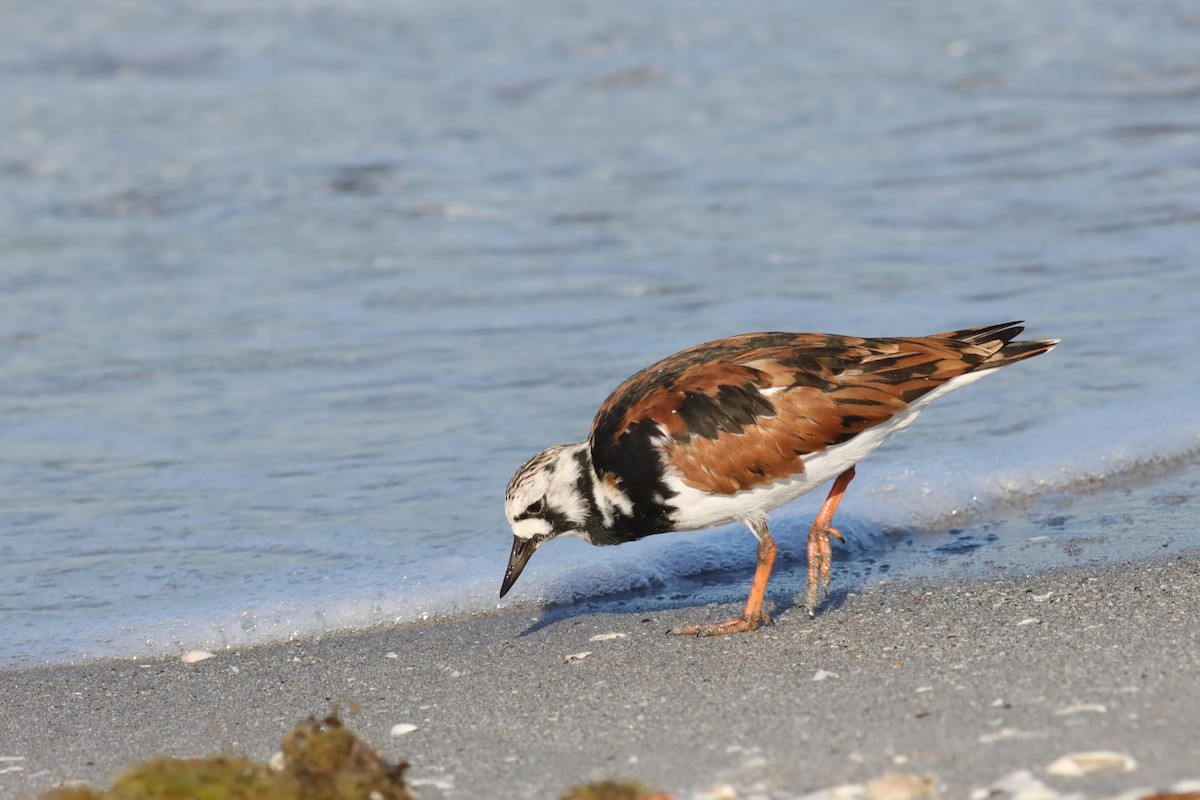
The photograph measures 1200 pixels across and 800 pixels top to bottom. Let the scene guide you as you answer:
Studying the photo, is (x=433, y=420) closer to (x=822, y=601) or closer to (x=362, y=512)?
(x=362, y=512)

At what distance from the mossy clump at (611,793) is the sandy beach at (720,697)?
171 mm

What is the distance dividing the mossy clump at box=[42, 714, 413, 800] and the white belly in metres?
1.71

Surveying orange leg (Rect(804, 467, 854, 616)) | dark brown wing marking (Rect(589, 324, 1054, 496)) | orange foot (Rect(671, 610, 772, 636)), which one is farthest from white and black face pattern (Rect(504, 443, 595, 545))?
orange leg (Rect(804, 467, 854, 616))

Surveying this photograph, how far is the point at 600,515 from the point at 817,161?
306 inches

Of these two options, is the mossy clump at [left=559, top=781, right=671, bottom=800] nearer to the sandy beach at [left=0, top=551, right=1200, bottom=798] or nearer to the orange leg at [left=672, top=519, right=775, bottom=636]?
the sandy beach at [left=0, top=551, right=1200, bottom=798]

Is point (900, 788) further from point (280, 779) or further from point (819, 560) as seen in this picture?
point (819, 560)

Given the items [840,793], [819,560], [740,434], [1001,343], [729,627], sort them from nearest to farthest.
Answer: [840,793]
[740,434]
[729,627]
[1001,343]
[819,560]

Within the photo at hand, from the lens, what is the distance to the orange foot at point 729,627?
198 inches

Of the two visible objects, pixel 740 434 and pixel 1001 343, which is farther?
pixel 1001 343

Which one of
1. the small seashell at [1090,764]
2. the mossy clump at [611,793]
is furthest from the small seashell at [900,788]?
the mossy clump at [611,793]

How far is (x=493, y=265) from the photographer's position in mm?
10414

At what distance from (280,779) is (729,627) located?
198cm

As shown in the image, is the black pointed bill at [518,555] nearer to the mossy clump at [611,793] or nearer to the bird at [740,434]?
the bird at [740,434]

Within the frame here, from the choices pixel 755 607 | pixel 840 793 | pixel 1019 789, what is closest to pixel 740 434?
pixel 755 607
